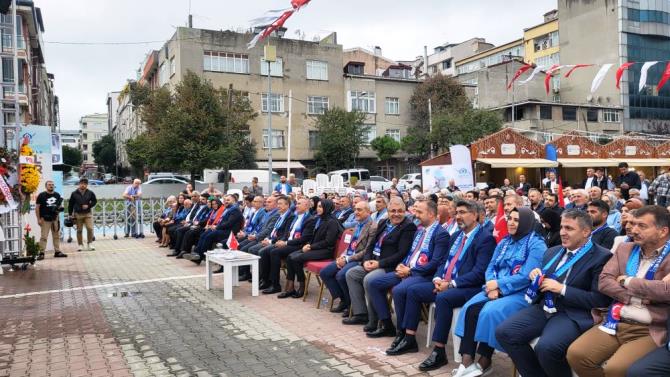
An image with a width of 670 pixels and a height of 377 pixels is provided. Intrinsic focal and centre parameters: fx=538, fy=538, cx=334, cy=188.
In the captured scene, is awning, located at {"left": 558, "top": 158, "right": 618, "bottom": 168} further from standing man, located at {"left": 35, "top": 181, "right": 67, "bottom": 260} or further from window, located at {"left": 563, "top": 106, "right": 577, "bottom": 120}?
standing man, located at {"left": 35, "top": 181, "right": 67, "bottom": 260}

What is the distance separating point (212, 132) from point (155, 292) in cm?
2360

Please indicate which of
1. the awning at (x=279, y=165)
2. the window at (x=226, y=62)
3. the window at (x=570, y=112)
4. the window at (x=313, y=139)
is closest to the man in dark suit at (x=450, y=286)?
the awning at (x=279, y=165)

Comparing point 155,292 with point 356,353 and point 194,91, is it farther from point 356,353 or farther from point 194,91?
point 194,91

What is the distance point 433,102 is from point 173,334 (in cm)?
3801

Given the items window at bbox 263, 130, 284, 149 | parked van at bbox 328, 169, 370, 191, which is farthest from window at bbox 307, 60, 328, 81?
parked van at bbox 328, 169, 370, 191

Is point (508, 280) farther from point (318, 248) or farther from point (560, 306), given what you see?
point (318, 248)

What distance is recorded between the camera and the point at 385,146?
39.4 metres

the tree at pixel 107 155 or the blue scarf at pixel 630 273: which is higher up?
the tree at pixel 107 155

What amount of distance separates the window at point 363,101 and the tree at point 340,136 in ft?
10.5

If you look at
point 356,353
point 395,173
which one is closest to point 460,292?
point 356,353

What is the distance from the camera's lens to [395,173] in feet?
141

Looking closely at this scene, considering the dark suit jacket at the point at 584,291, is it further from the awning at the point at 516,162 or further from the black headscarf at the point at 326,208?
the awning at the point at 516,162

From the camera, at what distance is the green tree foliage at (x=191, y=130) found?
30.2 metres

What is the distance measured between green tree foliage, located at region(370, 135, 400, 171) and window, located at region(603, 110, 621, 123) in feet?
68.7
